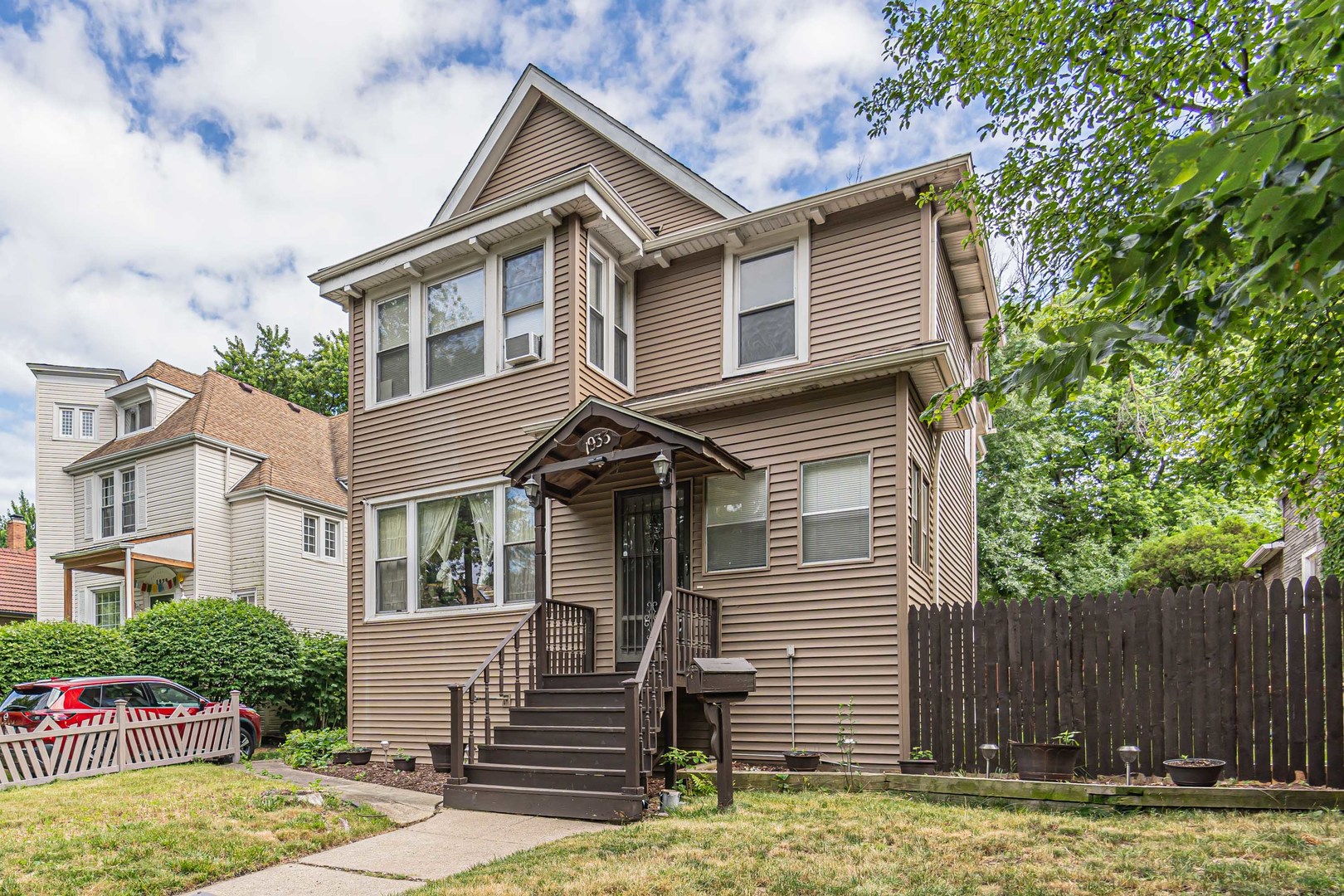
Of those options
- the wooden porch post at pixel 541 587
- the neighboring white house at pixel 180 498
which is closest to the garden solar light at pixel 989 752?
the wooden porch post at pixel 541 587

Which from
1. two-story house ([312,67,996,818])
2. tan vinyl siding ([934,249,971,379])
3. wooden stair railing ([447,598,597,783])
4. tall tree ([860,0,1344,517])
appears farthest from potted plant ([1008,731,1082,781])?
wooden stair railing ([447,598,597,783])

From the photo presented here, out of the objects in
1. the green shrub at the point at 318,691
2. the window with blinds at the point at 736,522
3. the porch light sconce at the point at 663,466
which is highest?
the porch light sconce at the point at 663,466

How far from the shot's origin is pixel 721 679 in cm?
743

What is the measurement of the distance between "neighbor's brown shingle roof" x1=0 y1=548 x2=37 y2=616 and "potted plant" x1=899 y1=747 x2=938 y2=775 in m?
28.1

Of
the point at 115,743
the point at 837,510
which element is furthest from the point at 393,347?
the point at 837,510

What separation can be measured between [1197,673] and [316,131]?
17988mm

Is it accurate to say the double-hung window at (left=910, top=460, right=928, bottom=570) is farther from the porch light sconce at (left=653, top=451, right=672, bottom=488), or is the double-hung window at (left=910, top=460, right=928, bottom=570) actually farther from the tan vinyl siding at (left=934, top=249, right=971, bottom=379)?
the porch light sconce at (left=653, top=451, right=672, bottom=488)

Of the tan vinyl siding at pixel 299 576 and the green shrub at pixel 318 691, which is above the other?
the tan vinyl siding at pixel 299 576

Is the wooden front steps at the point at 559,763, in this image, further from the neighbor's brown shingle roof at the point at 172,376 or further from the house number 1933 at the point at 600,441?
the neighbor's brown shingle roof at the point at 172,376

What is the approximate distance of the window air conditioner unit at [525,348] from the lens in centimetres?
1112

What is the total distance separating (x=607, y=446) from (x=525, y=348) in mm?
2501

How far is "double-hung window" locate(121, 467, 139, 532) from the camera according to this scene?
74.3 feet

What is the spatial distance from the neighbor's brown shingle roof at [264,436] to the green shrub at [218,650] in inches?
234

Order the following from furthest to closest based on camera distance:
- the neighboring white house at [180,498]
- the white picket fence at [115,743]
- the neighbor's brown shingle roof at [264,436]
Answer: the neighbor's brown shingle roof at [264,436] → the neighboring white house at [180,498] → the white picket fence at [115,743]
